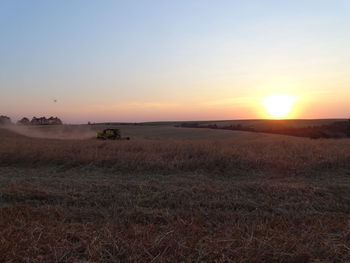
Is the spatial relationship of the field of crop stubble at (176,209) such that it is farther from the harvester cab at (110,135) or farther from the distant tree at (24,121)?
the distant tree at (24,121)

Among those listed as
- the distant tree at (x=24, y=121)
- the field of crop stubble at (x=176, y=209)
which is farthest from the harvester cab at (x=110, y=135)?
the distant tree at (x=24, y=121)

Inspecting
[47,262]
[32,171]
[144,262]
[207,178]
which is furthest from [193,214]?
[32,171]

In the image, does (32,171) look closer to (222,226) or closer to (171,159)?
(171,159)

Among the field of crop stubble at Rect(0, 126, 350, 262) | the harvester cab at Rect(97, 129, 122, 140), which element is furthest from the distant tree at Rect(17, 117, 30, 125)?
the field of crop stubble at Rect(0, 126, 350, 262)

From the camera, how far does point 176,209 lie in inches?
286

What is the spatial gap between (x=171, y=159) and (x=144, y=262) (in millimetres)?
11204

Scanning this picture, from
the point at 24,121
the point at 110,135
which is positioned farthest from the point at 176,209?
the point at 24,121

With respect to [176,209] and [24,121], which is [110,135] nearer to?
[176,209]

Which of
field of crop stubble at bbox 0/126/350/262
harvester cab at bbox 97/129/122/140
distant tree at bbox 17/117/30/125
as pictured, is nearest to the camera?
field of crop stubble at bbox 0/126/350/262

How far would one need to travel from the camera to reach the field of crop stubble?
12.7 ft

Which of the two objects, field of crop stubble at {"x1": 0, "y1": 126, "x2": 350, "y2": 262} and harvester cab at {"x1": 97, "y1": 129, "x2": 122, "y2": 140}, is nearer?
field of crop stubble at {"x1": 0, "y1": 126, "x2": 350, "y2": 262}

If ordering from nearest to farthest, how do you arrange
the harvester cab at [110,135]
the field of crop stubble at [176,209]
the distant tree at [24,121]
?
the field of crop stubble at [176,209] < the harvester cab at [110,135] < the distant tree at [24,121]

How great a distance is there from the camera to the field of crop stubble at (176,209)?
3.86m

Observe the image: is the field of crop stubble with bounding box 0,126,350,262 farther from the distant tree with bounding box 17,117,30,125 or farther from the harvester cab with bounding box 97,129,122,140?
the distant tree with bounding box 17,117,30,125
